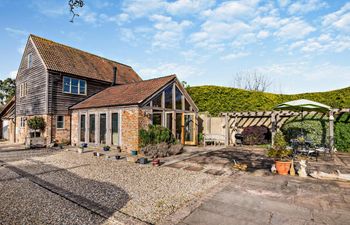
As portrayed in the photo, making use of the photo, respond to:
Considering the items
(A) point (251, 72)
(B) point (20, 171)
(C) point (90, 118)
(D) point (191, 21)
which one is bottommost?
(B) point (20, 171)

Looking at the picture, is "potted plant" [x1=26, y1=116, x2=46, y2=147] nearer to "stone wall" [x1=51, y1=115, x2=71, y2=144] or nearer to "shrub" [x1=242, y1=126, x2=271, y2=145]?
"stone wall" [x1=51, y1=115, x2=71, y2=144]

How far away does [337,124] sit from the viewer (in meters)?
11.5

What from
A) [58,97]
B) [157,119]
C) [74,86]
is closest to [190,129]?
[157,119]

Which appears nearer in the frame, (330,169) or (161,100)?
(330,169)

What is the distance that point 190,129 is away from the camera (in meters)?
15.0

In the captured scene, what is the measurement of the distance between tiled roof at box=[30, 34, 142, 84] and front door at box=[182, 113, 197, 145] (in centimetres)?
915

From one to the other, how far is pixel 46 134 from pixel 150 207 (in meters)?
14.1

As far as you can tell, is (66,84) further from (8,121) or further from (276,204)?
(276,204)

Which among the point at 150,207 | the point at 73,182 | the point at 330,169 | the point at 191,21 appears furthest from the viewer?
the point at 191,21

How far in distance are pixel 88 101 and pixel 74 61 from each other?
4757mm

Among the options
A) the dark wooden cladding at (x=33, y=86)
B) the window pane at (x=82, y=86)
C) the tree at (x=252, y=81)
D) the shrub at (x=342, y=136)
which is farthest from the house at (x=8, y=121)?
the tree at (x=252, y=81)

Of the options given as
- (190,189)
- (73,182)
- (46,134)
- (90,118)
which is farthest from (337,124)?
(46,134)

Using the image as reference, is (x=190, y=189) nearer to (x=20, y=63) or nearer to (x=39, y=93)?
(x=39, y=93)

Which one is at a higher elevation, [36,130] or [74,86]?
[74,86]
